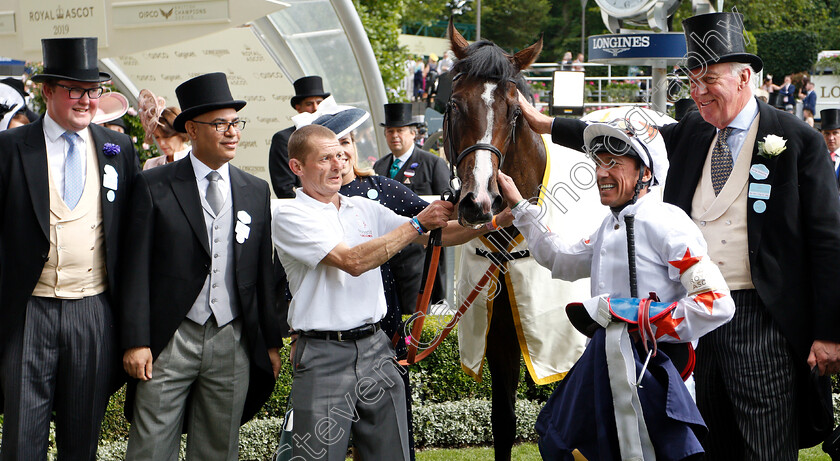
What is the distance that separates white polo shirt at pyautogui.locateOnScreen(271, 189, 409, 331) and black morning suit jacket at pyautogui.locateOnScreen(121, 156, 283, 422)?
1.10 feet

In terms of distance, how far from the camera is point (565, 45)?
42.1 m

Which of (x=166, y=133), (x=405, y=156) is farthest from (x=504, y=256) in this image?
(x=405, y=156)

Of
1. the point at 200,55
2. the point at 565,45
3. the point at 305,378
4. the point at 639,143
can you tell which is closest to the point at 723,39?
the point at 639,143

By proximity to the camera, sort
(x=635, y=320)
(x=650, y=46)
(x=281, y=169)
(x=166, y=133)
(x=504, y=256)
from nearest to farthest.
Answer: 1. (x=635, y=320)
2. (x=504, y=256)
3. (x=166, y=133)
4. (x=281, y=169)
5. (x=650, y=46)

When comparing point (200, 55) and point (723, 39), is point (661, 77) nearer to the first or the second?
point (723, 39)

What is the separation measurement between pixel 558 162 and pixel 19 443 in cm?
275

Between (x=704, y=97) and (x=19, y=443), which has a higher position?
(x=704, y=97)

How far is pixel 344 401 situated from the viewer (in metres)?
3.40

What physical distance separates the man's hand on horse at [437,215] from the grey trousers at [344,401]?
0.52 meters

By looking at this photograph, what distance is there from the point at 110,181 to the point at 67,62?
537mm

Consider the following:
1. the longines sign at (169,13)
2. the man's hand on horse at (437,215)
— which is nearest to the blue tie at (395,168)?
the longines sign at (169,13)

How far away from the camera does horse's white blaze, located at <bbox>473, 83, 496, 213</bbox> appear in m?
3.32

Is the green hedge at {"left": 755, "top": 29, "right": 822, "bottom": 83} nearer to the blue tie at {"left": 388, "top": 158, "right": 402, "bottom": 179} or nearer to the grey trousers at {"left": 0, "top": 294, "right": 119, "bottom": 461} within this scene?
the blue tie at {"left": 388, "top": 158, "right": 402, "bottom": 179}

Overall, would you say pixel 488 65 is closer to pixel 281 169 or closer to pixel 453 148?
pixel 453 148
